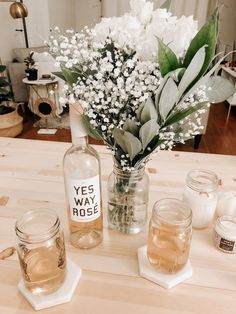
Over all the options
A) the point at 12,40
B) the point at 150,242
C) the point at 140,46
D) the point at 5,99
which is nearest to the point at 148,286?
the point at 150,242

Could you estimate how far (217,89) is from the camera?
52 centimetres

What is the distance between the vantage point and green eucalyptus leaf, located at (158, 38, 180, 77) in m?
0.44

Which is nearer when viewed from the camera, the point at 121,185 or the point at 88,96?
the point at 88,96

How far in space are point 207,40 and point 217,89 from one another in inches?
3.8

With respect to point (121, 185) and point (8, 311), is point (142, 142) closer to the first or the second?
point (121, 185)

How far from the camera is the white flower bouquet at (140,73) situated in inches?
18.1

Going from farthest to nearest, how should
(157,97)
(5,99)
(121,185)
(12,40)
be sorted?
1. (12,40)
2. (5,99)
3. (121,185)
4. (157,97)

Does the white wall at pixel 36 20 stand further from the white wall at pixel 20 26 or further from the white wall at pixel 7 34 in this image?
the white wall at pixel 7 34

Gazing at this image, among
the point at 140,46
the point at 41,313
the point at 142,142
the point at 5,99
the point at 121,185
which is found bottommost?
the point at 5,99

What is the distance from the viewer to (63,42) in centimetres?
48

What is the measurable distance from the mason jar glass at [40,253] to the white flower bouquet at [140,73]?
193mm

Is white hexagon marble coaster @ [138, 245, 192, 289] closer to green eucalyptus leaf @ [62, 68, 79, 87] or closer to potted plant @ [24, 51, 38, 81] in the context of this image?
green eucalyptus leaf @ [62, 68, 79, 87]

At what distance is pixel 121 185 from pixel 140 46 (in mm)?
281

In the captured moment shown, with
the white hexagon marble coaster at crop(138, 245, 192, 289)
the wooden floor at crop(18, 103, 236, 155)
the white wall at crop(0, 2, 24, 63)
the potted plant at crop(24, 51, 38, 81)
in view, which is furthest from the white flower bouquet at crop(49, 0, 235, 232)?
the white wall at crop(0, 2, 24, 63)
